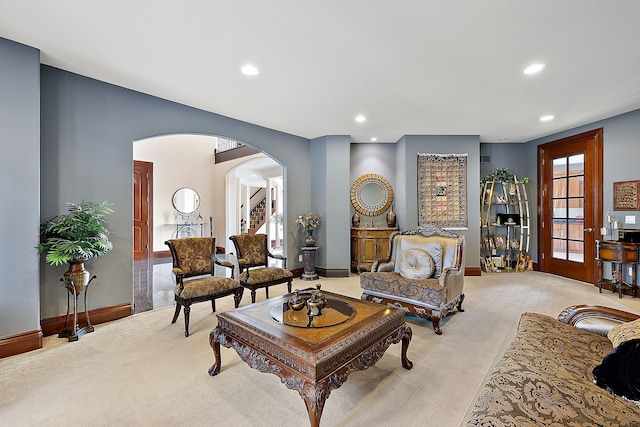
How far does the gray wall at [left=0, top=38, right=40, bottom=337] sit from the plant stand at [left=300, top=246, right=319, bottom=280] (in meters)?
3.64

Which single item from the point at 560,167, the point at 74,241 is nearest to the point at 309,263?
the point at 74,241

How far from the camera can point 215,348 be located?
2.24 metres

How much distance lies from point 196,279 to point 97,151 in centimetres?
188

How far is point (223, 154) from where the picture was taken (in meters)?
8.52

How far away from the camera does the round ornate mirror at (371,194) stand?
6.24 meters

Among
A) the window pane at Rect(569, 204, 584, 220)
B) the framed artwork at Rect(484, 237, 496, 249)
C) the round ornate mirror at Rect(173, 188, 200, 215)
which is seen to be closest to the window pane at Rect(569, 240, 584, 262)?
the window pane at Rect(569, 204, 584, 220)

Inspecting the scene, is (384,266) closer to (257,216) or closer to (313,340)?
(313,340)

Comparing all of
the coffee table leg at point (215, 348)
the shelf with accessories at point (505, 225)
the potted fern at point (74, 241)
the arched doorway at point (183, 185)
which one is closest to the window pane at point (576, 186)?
the shelf with accessories at point (505, 225)

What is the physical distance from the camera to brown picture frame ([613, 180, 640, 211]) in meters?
4.40

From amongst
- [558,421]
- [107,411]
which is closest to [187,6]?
[107,411]

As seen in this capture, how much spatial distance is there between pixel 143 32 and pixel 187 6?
0.59 meters

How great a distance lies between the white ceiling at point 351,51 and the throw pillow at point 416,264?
2.04 m

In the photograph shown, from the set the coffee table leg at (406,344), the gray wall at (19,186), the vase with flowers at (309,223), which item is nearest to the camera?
the coffee table leg at (406,344)

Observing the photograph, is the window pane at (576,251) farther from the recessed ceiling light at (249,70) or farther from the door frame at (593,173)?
the recessed ceiling light at (249,70)
